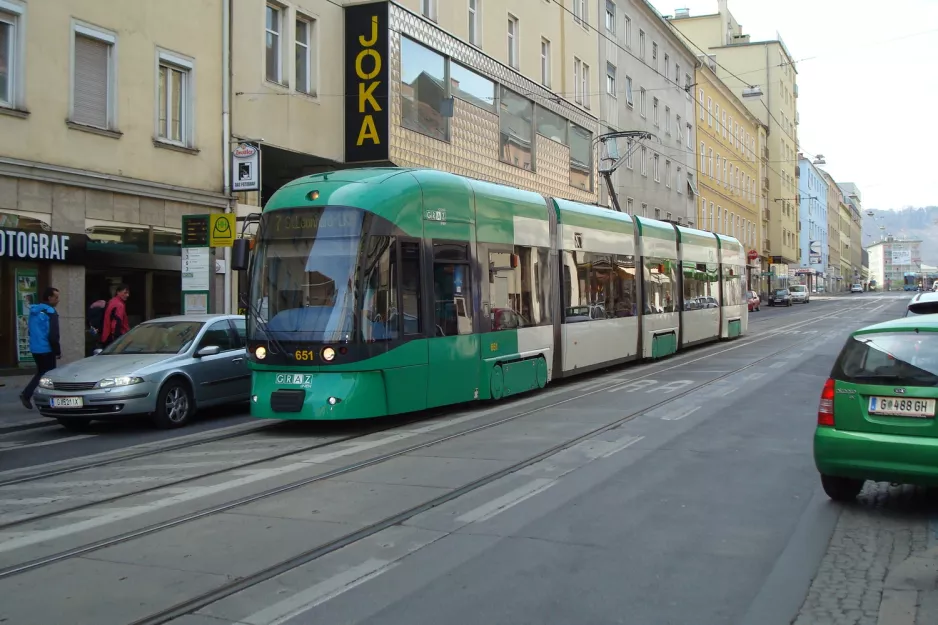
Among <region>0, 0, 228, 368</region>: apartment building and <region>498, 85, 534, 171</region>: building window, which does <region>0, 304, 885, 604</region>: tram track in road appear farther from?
<region>498, 85, 534, 171</region>: building window

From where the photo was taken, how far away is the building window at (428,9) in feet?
84.9

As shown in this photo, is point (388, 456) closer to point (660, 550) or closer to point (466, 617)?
point (660, 550)

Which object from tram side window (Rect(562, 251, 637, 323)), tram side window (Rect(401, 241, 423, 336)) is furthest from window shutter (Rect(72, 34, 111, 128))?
tram side window (Rect(562, 251, 637, 323))

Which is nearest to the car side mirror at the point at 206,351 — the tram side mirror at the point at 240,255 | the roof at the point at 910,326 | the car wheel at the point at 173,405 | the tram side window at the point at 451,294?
the car wheel at the point at 173,405

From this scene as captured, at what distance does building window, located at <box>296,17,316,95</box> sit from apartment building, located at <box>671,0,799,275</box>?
2456 inches

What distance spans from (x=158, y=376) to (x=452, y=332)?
4.02m

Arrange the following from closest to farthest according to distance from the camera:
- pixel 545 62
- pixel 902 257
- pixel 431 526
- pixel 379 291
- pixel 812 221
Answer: pixel 431 526, pixel 379 291, pixel 545 62, pixel 812 221, pixel 902 257

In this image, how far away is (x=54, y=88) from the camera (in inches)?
660

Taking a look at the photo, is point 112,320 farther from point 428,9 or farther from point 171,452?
point 428,9

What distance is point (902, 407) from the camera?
652 centimetres

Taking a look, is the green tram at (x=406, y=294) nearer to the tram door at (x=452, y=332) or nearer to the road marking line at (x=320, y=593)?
the tram door at (x=452, y=332)

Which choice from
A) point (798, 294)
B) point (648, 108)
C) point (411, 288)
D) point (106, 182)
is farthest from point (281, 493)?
point (798, 294)

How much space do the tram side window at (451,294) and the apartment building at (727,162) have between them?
4848 cm

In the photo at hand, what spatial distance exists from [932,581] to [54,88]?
54.5ft
